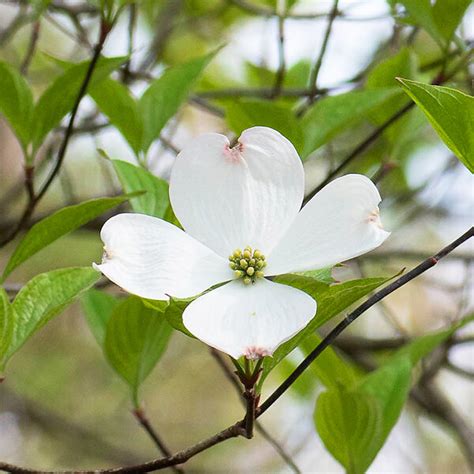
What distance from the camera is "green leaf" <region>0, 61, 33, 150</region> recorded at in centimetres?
83

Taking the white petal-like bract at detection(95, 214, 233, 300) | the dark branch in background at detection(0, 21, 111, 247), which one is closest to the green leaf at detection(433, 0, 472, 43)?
the dark branch in background at detection(0, 21, 111, 247)

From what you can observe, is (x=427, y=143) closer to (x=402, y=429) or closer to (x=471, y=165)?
(x=402, y=429)

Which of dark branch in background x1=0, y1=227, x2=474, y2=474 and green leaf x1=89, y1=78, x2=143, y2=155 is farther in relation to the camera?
green leaf x1=89, y1=78, x2=143, y2=155

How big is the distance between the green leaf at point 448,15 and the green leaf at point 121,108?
0.34 metres

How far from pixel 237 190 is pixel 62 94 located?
0.96 ft

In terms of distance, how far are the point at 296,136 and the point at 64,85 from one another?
0.76 ft

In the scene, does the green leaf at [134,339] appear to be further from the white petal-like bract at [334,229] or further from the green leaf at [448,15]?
the green leaf at [448,15]

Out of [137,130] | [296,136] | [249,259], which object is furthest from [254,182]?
[137,130]

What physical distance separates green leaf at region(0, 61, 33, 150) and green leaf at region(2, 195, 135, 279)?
0.20m

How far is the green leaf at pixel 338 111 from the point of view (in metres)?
0.83

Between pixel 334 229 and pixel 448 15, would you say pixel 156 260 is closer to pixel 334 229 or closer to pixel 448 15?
pixel 334 229

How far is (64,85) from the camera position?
815 millimetres

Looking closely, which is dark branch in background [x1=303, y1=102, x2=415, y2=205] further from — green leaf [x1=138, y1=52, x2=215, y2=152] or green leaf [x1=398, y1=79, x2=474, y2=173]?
green leaf [x1=398, y1=79, x2=474, y2=173]

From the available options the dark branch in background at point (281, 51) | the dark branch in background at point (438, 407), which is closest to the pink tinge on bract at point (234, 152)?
the dark branch in background at point (281, 51)
